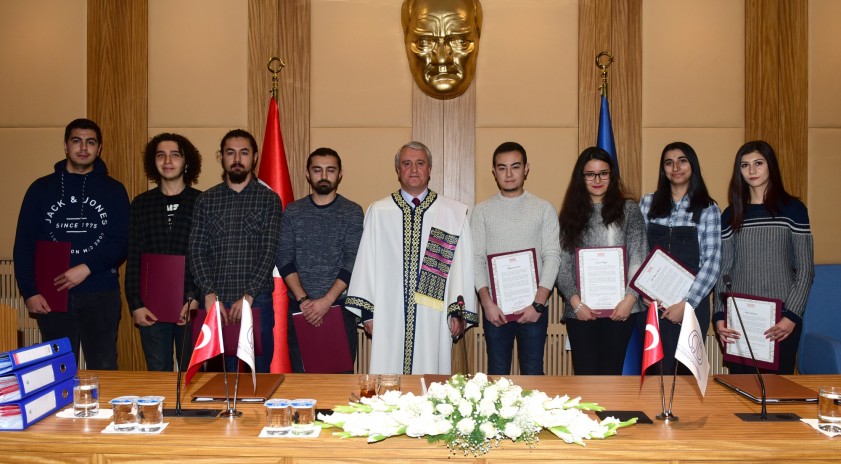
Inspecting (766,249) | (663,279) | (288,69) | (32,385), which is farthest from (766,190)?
(32,385)

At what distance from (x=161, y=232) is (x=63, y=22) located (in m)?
2.11

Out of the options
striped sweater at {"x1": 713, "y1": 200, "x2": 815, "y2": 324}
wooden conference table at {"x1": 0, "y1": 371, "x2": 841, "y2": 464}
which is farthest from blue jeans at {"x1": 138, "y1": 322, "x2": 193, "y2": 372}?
striped sweater at {"x1": 713, "y1": 200, "x2": 815, "y2": 324}

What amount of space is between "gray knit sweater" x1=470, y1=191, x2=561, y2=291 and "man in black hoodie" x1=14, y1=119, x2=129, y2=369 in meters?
1.95

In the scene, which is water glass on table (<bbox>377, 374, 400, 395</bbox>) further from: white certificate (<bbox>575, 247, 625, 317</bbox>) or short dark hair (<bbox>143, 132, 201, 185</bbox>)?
short dark hair (<bbox>143, 132, 201, 185</bbox>)

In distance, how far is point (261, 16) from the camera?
15.4 ft

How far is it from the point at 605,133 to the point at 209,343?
310cm

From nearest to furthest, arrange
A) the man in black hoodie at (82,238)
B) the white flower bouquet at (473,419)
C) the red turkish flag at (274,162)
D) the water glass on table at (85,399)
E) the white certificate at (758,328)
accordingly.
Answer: the white flower bouquet at (473,419) → the water glass on table at (85,399) → the white certificate at (758,328) → the man in black hoodie at (82,238) → the red turkish flag at (274,162)

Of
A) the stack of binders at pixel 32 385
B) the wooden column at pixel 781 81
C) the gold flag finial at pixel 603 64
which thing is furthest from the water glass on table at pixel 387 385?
the wooden column at pixel 781 81

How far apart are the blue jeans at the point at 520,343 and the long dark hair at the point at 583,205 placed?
46 centimetres

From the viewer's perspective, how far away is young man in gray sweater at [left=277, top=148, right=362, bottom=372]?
364 cm

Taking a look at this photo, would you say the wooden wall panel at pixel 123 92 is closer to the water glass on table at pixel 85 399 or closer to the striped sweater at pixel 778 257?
the water glass on table at pixel 85 399

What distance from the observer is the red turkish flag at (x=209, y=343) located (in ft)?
6.68

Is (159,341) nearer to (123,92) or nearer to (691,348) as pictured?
(123,92)

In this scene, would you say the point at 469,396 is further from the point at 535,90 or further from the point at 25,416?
the point at 535,90
